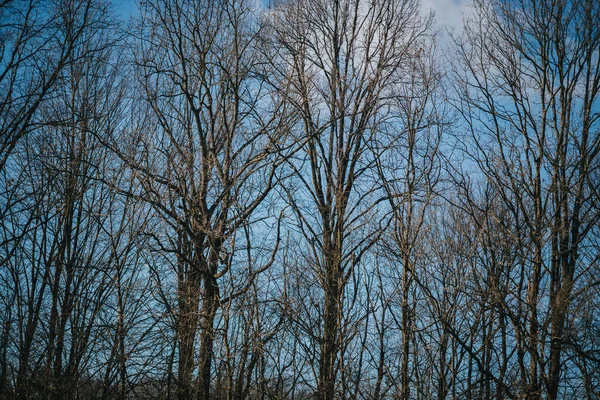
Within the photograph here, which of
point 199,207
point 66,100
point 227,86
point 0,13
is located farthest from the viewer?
point 66,100

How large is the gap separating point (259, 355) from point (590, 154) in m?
6.72

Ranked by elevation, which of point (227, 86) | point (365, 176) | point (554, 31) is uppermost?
point (554, 31)

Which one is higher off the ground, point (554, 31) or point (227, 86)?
point (554, 31)

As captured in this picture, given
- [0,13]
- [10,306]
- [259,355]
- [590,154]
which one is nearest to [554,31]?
[590,154]

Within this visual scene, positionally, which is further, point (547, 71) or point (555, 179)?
point (547, 71)

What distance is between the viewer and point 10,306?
10586 mm

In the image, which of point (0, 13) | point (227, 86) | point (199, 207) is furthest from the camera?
point (227, 86)

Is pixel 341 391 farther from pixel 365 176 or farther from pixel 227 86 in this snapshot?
pixel 227 86

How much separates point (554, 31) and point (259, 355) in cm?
798

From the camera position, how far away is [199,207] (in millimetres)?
9109

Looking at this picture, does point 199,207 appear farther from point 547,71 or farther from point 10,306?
point 547,71

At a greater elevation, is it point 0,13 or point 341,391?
point 0,13

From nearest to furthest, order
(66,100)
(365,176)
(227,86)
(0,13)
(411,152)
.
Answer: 1. (0,13)
2. (411,152)
3. (227,86)
4. (365,176)
5. (66,100)

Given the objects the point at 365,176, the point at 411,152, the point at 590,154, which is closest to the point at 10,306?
the point at 365,176
